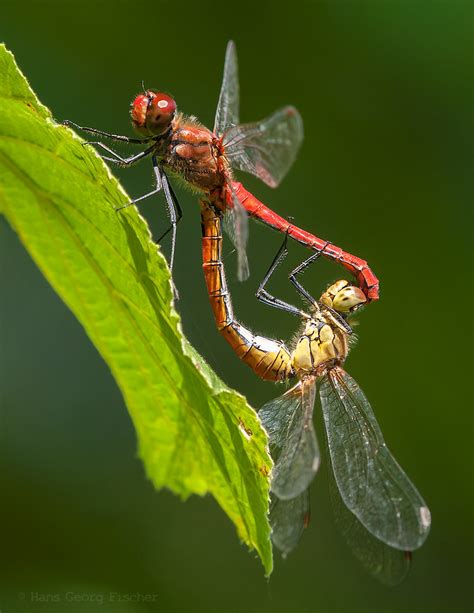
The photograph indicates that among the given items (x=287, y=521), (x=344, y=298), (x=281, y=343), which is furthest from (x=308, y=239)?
(x=287, y=521)

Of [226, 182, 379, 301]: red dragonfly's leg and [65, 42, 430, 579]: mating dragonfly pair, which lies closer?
[65, 42, 430, 579]: mating dragonfly pair

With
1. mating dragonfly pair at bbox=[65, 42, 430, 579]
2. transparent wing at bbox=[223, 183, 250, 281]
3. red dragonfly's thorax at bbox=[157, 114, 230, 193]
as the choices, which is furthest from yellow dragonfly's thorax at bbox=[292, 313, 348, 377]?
red dragonfly's thorax at bbox=[157, 114, 230, 193]

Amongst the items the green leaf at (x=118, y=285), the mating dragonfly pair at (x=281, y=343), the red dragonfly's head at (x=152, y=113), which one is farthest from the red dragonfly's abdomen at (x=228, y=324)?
the green leaf at (x=118, y=285)

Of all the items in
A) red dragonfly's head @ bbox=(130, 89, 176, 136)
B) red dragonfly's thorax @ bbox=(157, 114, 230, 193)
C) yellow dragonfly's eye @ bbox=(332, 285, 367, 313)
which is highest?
red dragonfly's head @ bbox=(130, 89, 176, 136)

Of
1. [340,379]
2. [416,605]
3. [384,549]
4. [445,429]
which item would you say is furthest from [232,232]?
[416,605]

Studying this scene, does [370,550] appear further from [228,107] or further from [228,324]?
[228,107]

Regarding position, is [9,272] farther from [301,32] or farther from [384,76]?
[384,76]

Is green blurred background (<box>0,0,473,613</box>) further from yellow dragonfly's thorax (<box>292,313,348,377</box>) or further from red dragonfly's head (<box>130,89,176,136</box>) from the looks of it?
red dragonfly's head (<box>130,89,176,136</box>)
